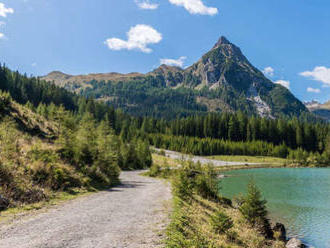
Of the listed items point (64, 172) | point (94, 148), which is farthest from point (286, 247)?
point (94, 148)

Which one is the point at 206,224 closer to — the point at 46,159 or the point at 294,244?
the point at 294,244

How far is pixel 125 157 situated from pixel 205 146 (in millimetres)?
90476

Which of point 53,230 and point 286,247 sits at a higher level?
point 53,230

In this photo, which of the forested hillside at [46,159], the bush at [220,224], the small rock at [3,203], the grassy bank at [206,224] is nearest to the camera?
the grassy bank at [206,224]

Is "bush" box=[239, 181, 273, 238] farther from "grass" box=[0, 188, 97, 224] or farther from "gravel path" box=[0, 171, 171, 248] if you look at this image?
"grass" box=[0, 188, 97, 224]

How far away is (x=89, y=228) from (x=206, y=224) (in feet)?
31.5

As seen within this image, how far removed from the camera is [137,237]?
12.8 metres

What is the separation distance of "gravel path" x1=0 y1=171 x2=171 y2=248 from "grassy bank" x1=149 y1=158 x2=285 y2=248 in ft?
3.76

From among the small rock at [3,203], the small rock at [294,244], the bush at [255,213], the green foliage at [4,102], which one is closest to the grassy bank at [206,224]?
the bush at [255,213]

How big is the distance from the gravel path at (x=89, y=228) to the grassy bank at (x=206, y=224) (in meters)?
1.15

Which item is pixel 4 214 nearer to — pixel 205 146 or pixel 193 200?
pixel 193 200

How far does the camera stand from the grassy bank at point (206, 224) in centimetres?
1367

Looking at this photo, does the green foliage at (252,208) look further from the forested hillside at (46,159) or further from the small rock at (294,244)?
the forested hillside at (46,159)

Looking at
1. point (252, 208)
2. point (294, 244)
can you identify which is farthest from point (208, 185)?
point (294, 244)
